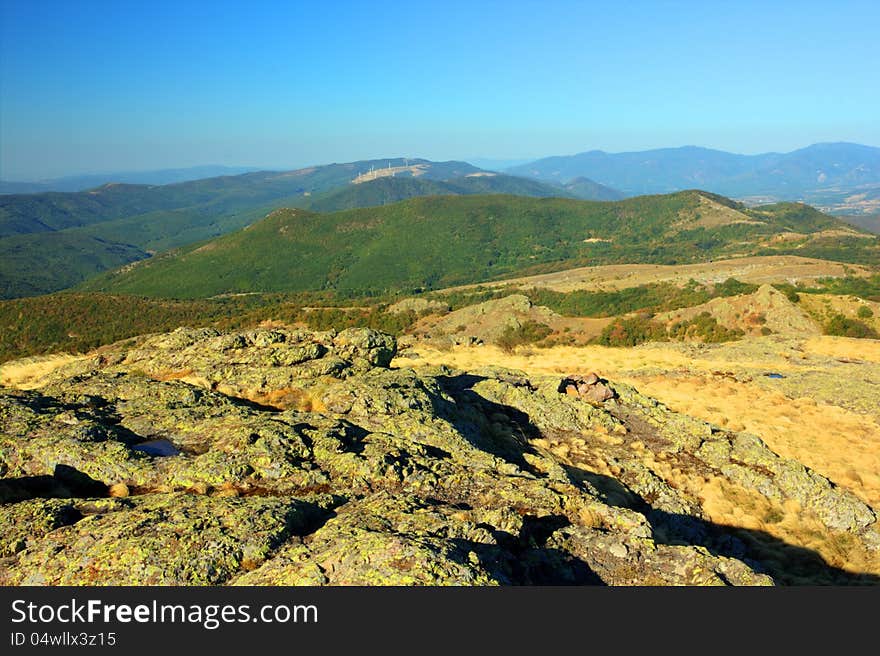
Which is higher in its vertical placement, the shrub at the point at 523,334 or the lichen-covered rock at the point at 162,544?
the lichen-covered rock at the point at 162,544

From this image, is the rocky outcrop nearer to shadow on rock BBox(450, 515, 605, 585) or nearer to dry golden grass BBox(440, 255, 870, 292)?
shadow on rock BBox(450, 515, 605, 585)

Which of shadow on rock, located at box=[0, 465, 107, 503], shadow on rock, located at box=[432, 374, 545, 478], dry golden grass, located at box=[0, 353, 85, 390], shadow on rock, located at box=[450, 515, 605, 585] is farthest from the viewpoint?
dry golden grass, located at box=[0, 353, 85, 390]

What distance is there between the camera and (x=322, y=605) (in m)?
8.00

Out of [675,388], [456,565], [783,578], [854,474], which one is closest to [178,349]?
[456,565]

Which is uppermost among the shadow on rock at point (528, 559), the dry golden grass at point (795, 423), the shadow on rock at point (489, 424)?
Answer: the shadow on rock at point (528, 559)

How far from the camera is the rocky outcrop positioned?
1066cm

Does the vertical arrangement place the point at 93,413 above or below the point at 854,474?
above

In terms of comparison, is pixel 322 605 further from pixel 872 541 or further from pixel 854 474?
pixel 854 474

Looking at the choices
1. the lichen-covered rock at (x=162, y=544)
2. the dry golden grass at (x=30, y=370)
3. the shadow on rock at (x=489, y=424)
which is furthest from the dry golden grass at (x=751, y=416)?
the dry golden grass at (x=30, y=370)

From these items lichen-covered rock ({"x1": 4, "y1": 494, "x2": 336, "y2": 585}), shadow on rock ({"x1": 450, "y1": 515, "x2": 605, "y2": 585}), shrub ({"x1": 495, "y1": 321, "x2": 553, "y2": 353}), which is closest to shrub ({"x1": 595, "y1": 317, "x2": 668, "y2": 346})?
shrub ({"x1": 495, "y1": 321, "x2": 553, "y2": 353})

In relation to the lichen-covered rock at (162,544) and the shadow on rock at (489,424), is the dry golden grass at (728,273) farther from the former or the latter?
the lichen-covered rock at (162,544)

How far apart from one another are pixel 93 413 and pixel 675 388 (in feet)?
122

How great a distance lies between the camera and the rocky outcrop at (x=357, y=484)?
35.0 ft

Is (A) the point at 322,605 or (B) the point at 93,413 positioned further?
(B) the point at 93,413
